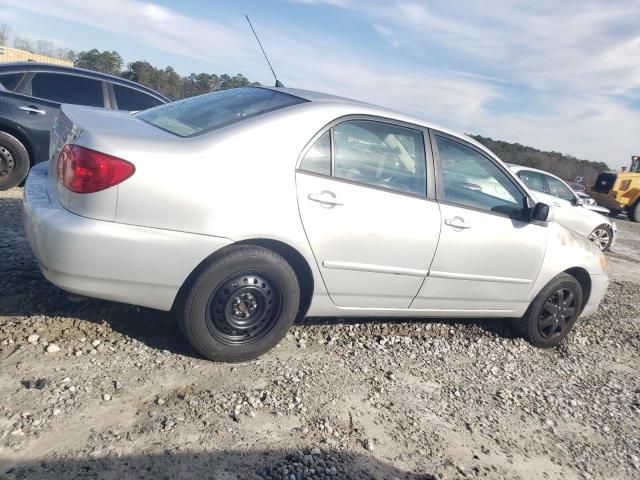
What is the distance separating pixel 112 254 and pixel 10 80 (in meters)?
4.99

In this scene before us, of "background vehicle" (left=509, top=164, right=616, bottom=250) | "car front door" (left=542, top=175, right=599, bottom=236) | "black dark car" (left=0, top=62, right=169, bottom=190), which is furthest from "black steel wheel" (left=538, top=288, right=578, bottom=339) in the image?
"black dark car" (left=0, top=62, right=169, bottom=190)

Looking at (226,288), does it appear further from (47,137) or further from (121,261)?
(47,137)

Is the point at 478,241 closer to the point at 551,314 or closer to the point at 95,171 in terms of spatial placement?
the point at 551,314

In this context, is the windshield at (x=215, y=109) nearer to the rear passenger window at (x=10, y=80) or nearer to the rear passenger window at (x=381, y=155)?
the rear passenger window at (x=381, y=155)

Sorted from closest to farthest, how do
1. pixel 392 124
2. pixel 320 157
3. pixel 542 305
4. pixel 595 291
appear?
pixel 320 157 < pixel 392 124 < pixel 542 305 < pixel 595 291

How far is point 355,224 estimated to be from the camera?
3.30 m

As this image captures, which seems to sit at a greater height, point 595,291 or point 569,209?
point 569,209

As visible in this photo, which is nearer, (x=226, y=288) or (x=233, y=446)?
(x=233, y=446)

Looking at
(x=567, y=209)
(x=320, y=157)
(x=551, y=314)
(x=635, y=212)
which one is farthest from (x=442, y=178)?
(x=635, y=212)

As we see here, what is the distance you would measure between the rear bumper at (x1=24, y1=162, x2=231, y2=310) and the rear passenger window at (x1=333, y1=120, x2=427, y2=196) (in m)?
0.99

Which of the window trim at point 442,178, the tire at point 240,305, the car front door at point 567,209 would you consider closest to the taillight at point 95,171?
the tire at point 240,305

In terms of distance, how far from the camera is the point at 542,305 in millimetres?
4520

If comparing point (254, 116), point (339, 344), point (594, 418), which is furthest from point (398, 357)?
point (254, 116)

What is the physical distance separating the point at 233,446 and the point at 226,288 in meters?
0.90
